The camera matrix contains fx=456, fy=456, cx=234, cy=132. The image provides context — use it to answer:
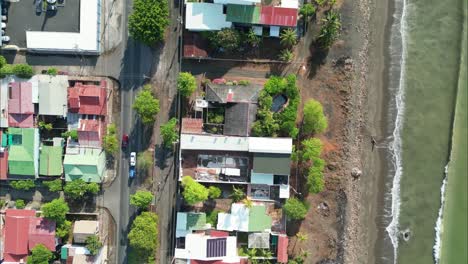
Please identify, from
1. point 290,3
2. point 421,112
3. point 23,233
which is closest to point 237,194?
point 290,3

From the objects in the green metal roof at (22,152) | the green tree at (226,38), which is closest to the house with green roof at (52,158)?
the green metal roof at (22,152)

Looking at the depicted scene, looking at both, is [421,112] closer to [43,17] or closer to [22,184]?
[43,17]

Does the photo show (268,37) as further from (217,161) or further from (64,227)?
(64,227)

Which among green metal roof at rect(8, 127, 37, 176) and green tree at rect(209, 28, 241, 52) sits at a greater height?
green tree at rect(209, 28, 241, 52)

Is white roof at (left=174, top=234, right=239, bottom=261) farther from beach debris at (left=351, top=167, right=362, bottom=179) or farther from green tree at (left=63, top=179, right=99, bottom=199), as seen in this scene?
beach debris at (left=351, top=167, right=362, bottom=179)

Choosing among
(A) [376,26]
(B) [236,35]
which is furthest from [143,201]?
(A) [376,26]

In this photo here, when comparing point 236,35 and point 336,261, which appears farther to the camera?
point 336,261

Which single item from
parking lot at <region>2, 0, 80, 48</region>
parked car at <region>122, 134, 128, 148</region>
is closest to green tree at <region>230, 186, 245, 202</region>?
parked car at <region>122, 134, 128, 148</region>
